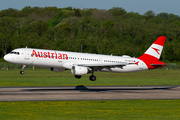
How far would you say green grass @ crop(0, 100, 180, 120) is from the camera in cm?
2819

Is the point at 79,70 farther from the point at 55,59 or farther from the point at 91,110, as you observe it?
the point at 91,110

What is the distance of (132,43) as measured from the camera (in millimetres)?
199125

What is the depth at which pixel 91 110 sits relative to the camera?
31.6m

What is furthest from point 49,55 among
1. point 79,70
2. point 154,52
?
point 154,52

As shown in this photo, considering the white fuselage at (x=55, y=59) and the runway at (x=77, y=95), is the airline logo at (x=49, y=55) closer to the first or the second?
the white fuselage at (x=55, y=59)

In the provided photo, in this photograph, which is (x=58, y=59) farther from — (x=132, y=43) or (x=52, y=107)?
(x=132, y=43)

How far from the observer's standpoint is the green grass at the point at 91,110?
28.2m

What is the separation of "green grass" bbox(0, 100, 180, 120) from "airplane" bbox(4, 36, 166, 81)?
14457 millimetres

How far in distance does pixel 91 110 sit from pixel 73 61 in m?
21.6

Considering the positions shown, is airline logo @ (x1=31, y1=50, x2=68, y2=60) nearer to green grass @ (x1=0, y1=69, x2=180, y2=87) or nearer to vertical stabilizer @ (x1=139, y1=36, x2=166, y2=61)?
green grass @ (x1=0, y1=69, x2=180, y2=87)

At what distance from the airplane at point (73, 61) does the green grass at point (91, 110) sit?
14457 millimetres

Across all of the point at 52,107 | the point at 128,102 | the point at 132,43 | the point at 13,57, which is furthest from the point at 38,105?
the point at 132,43

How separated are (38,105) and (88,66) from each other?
19381mm

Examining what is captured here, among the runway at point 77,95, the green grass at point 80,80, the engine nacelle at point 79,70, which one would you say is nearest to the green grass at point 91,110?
the runway at point 77,95
